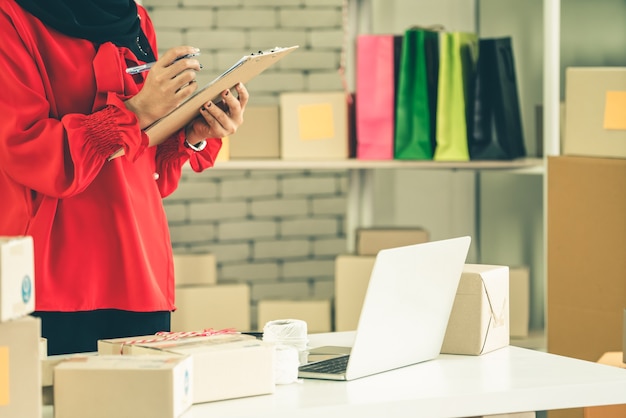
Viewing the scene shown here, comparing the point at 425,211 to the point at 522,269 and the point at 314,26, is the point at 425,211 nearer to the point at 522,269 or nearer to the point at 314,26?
the point at 522,269

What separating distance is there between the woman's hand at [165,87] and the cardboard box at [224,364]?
488 mm

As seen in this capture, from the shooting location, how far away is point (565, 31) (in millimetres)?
3184

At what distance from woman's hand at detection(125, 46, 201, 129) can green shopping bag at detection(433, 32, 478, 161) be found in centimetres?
144

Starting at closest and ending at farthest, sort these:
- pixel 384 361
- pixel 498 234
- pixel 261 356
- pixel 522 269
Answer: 1. pixel 261 356
2. pixel 384 361
3. pixel 522 269
4. pixel 498 234

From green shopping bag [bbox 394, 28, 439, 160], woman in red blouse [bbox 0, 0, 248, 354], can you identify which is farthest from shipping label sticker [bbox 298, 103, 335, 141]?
woman in red blouse [bbox 0, 0, 248, 354]

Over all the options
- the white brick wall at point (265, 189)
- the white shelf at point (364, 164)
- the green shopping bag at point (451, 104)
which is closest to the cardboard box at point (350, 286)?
the white shelf at point (364, 164)

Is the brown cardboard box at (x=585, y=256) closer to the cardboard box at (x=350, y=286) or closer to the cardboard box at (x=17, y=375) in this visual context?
the cardboard box at (x=350, y=286)

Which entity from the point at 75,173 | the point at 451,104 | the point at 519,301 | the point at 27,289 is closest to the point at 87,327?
the point at 75,173

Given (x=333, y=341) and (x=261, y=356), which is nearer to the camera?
(x=261, y=356)

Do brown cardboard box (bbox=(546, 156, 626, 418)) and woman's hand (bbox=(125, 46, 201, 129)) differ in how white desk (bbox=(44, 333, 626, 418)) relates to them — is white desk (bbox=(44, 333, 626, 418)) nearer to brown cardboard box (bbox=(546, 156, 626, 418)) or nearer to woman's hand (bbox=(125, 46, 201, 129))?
woman's hand (bbox=(125, 46, 201, 129))

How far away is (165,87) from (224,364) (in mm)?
576

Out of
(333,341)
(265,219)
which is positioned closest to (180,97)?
(333,341)

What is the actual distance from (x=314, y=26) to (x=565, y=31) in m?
1.36

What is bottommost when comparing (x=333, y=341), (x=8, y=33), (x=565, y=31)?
(x=333, y=341)
